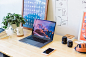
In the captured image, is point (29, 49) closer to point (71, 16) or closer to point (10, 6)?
point (71, 16)

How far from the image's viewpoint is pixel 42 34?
4.57 feet

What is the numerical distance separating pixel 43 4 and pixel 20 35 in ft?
1.84

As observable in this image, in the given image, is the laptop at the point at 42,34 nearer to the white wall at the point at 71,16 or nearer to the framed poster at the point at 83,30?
the white wall at the point at 71,16

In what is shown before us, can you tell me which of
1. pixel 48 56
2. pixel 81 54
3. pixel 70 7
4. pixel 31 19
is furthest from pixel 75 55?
pixel 31 19

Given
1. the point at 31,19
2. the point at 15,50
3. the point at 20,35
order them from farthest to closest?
1. the point at 31,19
2. the point at 20,35
3. the point at 15,50

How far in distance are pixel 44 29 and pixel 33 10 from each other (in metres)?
0.43

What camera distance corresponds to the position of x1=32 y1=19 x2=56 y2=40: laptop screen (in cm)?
132

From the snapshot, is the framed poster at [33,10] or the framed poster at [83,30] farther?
the framed poster at [33,10]

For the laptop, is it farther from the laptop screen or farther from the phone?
the phone

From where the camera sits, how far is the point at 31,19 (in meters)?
1.66

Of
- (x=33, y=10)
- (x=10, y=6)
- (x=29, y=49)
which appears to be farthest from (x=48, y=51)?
(x=10, y=6)

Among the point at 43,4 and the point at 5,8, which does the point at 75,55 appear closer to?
the point at 43,4

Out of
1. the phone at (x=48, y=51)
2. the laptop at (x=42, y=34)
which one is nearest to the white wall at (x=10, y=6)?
the laptop at (x=42, y=34)

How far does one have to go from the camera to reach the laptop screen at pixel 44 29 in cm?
132
